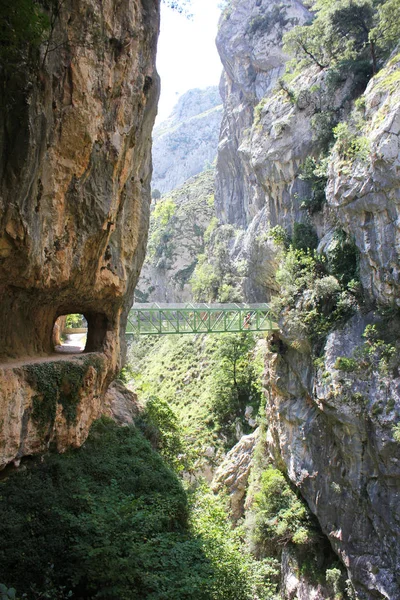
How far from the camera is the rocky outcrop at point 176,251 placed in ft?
179

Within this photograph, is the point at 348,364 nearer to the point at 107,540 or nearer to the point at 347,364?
the point at 347,364

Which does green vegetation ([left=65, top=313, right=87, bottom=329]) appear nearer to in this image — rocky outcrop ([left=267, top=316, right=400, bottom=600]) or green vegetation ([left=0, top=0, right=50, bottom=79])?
rocky outcrop ([left=267, top=316, right=400, bottom=600])

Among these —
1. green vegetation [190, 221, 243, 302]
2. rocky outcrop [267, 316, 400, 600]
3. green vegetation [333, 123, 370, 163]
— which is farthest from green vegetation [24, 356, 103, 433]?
green vegetation [190, 221, 243, 302]

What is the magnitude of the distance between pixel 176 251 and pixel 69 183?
47.4 metres

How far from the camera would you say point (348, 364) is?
16.4 meters

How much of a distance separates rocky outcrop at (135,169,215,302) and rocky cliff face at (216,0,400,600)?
29.7 m

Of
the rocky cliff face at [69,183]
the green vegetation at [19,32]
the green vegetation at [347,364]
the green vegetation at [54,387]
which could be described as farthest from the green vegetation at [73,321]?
the green vegetation at [19,32]

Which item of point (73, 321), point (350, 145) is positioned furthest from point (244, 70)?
point (350, 145)

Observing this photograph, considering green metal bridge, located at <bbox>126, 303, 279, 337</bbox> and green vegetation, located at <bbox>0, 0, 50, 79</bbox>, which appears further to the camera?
green metal bridge, located at <bbox>126, 303, 279, 337</bbox>

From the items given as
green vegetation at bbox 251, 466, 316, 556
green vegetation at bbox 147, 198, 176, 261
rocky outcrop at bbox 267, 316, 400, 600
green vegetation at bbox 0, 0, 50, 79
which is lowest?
green vegetation at bbox 251, 466, 316, 556

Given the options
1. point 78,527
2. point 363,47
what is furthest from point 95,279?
point 363,47

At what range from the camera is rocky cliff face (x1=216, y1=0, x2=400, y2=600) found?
600 inches

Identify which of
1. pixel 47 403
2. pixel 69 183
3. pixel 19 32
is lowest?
pixel 47 403

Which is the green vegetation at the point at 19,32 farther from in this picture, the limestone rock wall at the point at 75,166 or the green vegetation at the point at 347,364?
the green vegetation at the point at 347,364
